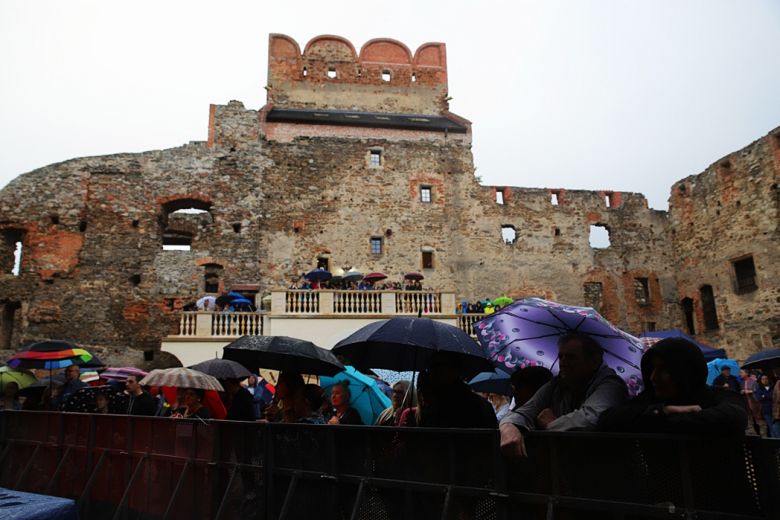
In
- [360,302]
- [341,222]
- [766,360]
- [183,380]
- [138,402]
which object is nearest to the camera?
[183,380]

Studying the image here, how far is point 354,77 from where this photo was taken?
26094 mm

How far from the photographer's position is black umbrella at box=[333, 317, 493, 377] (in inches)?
208

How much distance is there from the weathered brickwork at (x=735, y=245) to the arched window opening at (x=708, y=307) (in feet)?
0.14

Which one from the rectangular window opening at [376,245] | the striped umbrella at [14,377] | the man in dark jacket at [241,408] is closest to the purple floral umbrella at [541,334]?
the man in dark jacket at [241,408]

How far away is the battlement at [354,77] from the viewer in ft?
83.6

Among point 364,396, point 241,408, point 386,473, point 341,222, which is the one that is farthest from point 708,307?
point 386,473

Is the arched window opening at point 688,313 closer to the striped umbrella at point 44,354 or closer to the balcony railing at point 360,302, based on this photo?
the balcony railing at point 360,302

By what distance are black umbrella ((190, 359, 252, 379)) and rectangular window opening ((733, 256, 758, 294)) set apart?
2057cm

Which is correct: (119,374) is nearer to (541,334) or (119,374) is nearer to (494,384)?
(494,384)

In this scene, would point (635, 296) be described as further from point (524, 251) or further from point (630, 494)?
point (630, 494)

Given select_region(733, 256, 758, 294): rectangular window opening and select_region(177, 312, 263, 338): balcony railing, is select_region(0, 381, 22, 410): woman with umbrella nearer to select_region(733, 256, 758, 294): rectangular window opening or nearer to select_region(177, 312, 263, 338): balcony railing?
select_region(177, 312, 263, 338): balcony railing

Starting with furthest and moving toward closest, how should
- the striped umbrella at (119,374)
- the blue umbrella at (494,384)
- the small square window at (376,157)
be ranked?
the small square window at (376,157), the striped umbrella at (119,374), the blue umbrella at (494,384)

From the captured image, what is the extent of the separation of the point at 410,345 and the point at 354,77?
22.4 m

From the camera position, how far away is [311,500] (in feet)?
12.8
